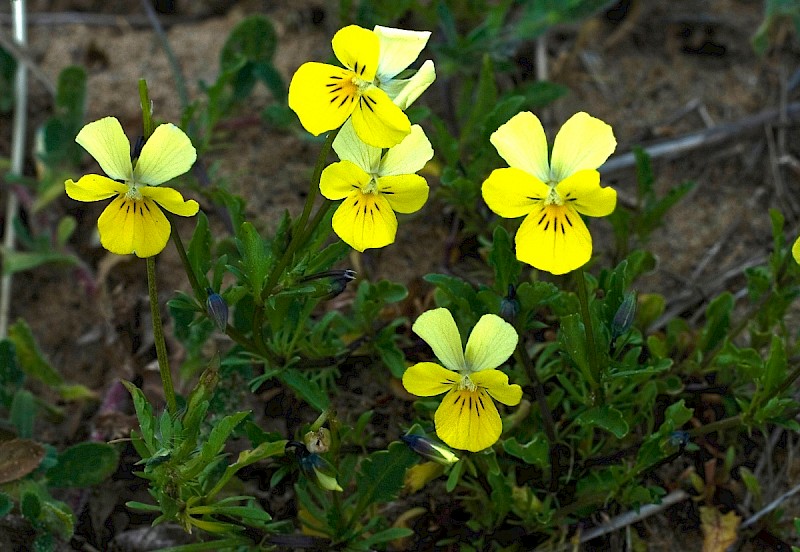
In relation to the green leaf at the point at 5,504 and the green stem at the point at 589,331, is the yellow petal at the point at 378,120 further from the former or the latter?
the green leaf at the point at 5,504

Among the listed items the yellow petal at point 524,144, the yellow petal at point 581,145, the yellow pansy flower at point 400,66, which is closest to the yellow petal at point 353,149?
the yellow pansy flower at point 400,66

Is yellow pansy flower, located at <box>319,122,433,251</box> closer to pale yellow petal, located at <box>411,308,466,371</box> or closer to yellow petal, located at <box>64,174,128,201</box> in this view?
pale yellow petal, located at <box>411,308,466,371</box>

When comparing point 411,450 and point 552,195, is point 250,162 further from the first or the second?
point 552,195

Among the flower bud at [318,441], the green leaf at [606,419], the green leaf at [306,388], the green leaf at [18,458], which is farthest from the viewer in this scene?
the green leaf at [18,458]

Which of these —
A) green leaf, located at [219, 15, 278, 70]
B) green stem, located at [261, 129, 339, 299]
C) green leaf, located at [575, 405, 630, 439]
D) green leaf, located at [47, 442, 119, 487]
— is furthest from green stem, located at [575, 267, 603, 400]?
green leaf, located at [219, 15, 278, 70]

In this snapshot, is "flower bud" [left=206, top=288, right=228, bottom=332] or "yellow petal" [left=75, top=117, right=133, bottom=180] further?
"flower bud" [left=206, top=288, right=228, bottom=332]
